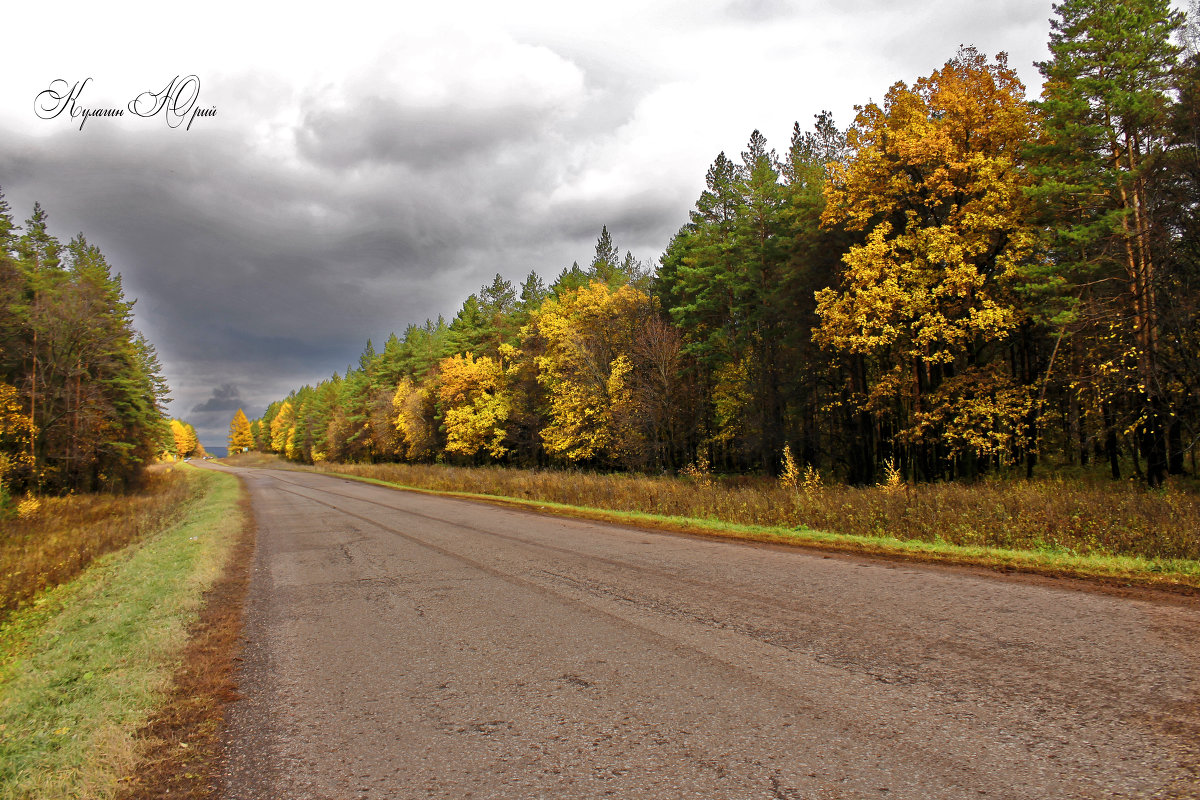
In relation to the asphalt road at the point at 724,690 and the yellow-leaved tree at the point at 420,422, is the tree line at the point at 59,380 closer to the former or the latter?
the yellow-leaved tree at the point at 420,422

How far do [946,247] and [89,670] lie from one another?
22.5 metres

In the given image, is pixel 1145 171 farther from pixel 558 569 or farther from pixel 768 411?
pixel 558 569

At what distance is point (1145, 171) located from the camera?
16094mm

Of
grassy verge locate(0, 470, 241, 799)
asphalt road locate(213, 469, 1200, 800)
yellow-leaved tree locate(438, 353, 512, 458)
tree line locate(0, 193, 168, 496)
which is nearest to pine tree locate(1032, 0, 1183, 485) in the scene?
asphalt road locate(213, 469, 1200, 800)

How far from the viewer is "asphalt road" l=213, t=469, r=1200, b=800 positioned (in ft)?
9.92

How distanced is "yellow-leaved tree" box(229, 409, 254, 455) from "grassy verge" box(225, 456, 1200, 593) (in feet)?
568

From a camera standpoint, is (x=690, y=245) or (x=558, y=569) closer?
(x=558, y=569)

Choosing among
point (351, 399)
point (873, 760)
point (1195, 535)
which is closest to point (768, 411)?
point (1195, 535)

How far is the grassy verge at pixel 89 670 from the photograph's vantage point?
3.37 m

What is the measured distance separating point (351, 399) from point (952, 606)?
3249 inches

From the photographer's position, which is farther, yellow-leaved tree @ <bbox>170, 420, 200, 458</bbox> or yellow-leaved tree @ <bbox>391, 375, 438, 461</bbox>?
yellow-leaved tree @ <bbox>170, 420, 200, 458</bbox>

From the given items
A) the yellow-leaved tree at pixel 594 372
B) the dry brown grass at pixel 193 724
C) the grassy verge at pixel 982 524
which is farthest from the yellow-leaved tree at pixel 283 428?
the dry brown grass at pixel 193 724

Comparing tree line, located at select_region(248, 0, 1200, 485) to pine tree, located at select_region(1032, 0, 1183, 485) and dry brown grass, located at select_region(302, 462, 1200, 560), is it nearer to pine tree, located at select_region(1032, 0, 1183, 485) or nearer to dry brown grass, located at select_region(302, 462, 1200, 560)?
pine tree, located at select_region(1032, 0, 1183, 485)

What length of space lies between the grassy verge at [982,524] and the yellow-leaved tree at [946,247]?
198 inches
